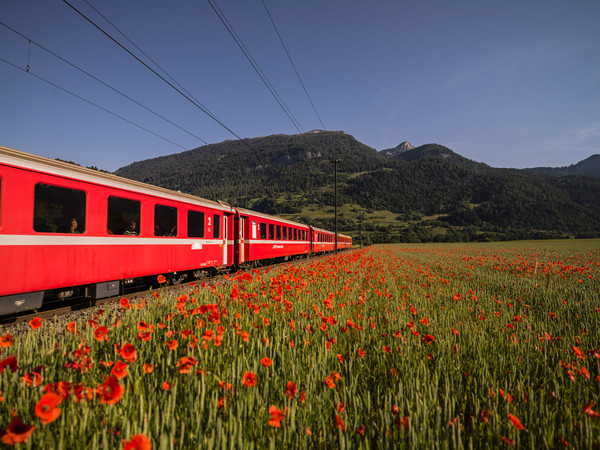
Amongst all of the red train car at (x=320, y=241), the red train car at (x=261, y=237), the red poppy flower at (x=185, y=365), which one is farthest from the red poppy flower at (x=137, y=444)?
the red train car at (x=320, y=241)

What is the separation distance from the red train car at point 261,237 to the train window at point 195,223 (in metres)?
3.20

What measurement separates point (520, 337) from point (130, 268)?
7.88m

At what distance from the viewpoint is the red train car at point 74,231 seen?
16.4 ft

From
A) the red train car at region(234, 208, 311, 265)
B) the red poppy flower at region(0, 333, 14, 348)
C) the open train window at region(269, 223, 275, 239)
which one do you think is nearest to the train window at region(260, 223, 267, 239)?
the red train car at region(234, 208, 311, 265)

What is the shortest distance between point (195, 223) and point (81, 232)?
4357 millimetres

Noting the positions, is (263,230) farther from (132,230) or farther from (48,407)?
(48,407)

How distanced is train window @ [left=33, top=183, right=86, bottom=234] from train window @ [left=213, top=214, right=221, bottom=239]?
225 inches

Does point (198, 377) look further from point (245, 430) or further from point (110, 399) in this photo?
point (110, 399)

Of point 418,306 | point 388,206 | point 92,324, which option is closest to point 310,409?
point 92,324

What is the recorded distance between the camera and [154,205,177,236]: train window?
8.41 meters

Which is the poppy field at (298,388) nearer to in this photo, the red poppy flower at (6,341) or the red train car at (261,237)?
the red poppy flower at (6,341)

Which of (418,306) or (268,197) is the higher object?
(268,197)

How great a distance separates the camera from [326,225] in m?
120

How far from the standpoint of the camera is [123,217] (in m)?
7.23
